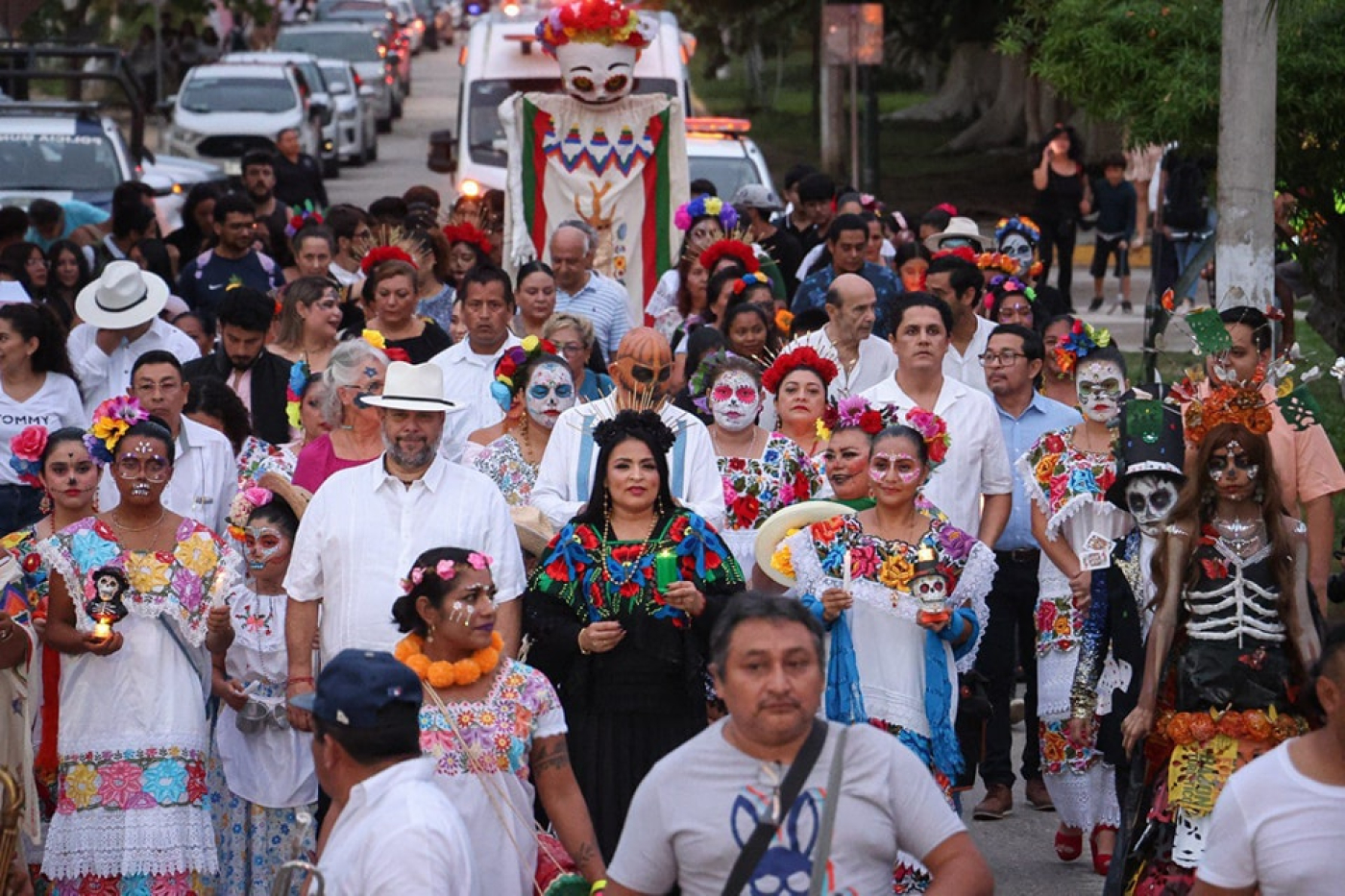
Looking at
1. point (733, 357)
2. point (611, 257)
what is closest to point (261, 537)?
point (733, 357)

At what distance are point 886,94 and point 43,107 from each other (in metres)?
34.7

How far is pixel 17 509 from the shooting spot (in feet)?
33.8

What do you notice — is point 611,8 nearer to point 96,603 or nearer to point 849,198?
point 849,198

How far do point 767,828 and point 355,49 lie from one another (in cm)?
3780

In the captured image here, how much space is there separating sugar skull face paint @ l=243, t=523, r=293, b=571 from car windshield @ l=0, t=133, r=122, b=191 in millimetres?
11799

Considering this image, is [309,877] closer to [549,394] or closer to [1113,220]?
[549,394]

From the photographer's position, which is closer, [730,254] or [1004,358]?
[1004,358]

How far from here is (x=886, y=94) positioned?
53469 mm

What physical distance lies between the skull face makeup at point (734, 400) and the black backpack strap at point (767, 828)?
4.20 m

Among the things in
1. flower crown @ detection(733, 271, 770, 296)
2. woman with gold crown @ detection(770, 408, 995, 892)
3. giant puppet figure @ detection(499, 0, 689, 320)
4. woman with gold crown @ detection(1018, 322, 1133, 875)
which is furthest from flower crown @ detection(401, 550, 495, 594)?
giant puppet figure @ detection(499, 0, 689, 320)

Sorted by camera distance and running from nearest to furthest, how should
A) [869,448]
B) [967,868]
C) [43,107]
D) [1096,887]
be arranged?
[967,868], [869,448], [1096,887], [43,107]

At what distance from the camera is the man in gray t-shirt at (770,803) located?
208 inches

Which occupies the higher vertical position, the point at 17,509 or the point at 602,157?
the point at 602,157

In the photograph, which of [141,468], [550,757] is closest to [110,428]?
[141,468]
